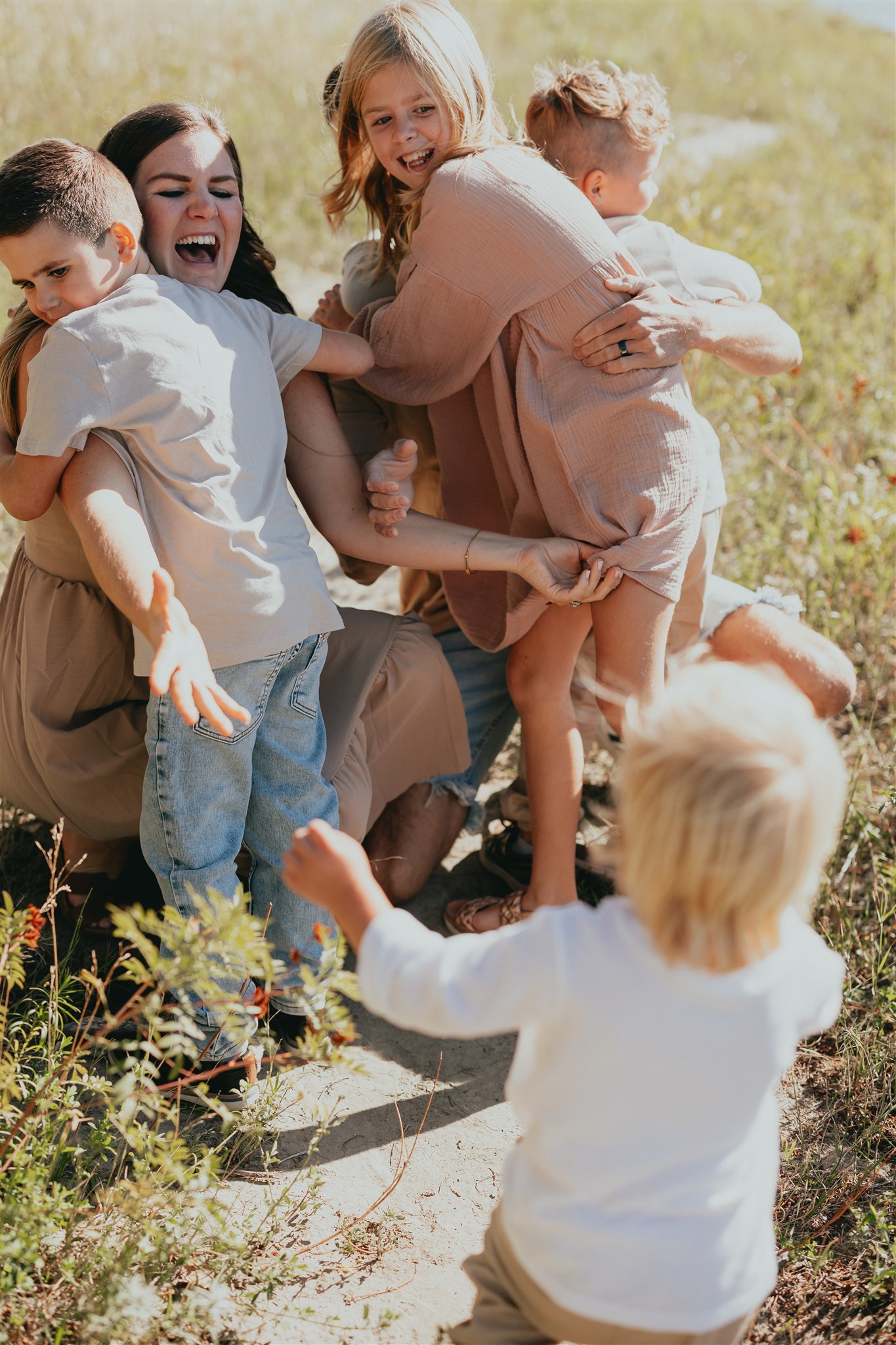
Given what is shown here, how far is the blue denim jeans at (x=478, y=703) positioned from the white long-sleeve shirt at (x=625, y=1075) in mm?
1690

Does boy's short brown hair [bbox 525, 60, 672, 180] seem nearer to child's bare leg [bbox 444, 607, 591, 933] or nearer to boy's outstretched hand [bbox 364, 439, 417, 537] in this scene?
boy's outstretched hand [bbox 364, 439, 417, 537]

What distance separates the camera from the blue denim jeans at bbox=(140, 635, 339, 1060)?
2197 millimetres

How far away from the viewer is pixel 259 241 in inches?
105

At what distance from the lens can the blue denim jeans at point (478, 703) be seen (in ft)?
10.1

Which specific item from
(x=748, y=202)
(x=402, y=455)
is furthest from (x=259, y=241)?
(x=748, y=202)

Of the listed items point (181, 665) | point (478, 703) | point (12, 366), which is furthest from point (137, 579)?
point (478, 703)

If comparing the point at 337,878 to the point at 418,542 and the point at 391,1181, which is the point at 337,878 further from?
the point at 418,542

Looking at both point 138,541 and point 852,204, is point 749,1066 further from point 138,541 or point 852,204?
point 852,204

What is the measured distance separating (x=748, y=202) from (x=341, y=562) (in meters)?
5.46

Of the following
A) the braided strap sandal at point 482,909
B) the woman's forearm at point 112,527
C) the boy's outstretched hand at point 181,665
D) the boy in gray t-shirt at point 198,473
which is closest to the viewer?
the boy's outstretched hand at point 181,665

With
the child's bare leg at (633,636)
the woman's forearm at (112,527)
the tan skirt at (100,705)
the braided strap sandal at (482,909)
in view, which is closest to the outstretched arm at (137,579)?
the woman's forearm at (112,527)

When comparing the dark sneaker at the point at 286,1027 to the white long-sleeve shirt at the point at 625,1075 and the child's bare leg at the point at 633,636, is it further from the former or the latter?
the white long-sleeve shirt at the point at 625,1075

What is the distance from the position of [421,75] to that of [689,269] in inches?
30.1

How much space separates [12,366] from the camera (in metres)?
2.29
